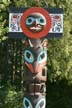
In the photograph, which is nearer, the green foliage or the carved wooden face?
the carved wooden face

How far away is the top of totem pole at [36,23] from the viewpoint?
8.12 metres

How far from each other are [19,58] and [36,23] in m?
4.16

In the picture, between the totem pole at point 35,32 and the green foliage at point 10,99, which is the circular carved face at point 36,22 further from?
the green foliage at point 10,99

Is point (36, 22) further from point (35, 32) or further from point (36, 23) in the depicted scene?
point (35, 32)

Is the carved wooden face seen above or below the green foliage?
above

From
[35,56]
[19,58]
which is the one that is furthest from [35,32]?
[19,58]

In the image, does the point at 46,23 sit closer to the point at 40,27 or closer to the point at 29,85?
the point at 40,27

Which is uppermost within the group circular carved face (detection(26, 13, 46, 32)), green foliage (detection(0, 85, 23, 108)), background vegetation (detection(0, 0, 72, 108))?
circular carved face (detection(26, 13, 46, 32))

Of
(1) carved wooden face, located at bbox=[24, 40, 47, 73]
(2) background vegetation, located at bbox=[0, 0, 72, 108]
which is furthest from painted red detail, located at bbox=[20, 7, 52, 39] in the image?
(2) background vegetation, located at bbox=[0, 0, 72, 108]

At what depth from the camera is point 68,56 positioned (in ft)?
37.2

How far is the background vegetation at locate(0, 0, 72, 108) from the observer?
36.9 ft

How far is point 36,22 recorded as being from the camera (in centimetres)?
816

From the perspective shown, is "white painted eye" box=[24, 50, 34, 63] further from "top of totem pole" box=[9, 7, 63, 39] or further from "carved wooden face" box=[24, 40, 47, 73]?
"top of totem pole" box=[9, 7, 63, 39]

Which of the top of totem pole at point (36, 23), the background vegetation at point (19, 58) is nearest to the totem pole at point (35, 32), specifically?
the top of totem pole at point (36, 23)
